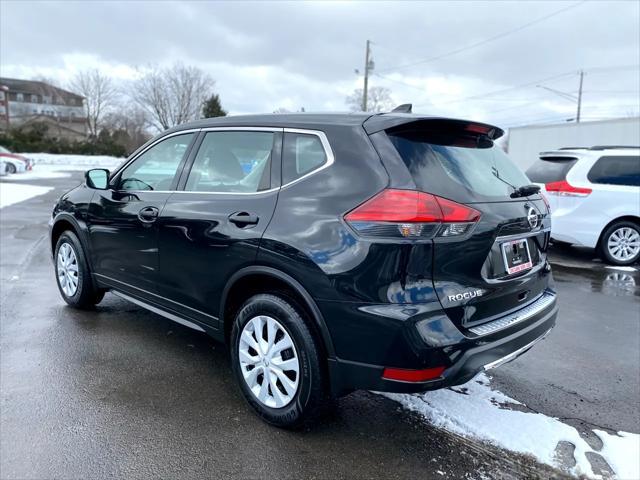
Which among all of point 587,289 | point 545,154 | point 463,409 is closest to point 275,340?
point 463,409

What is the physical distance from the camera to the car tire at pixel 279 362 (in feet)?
8.43

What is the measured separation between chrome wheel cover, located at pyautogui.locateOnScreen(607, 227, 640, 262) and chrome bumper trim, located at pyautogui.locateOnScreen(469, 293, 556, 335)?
17.8 ft

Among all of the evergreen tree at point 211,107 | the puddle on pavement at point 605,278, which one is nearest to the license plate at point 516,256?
the puddle on pavement at point 605,278

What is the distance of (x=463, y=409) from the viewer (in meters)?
3.07

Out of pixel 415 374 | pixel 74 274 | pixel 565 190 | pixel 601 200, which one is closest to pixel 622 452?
pixel 415 374

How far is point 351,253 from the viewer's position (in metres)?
2.38

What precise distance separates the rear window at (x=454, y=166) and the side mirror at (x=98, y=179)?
283 cm

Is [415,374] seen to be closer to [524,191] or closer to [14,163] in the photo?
[524,191]

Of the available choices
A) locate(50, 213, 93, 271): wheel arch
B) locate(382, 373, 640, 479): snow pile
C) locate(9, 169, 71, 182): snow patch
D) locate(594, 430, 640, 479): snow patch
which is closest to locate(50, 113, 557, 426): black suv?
locate(382, 373, 640, 479): snow pile

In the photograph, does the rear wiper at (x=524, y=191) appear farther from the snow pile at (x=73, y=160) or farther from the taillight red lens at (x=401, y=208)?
the snow pile at (x=73, y=160)

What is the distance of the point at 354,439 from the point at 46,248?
6.76 metres

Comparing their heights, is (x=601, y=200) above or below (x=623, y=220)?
above

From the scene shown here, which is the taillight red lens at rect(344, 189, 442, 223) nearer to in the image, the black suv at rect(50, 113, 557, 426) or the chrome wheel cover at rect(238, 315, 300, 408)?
the black suv at rect(50, 113, 557, 426)

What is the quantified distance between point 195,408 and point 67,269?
251 centimetres
